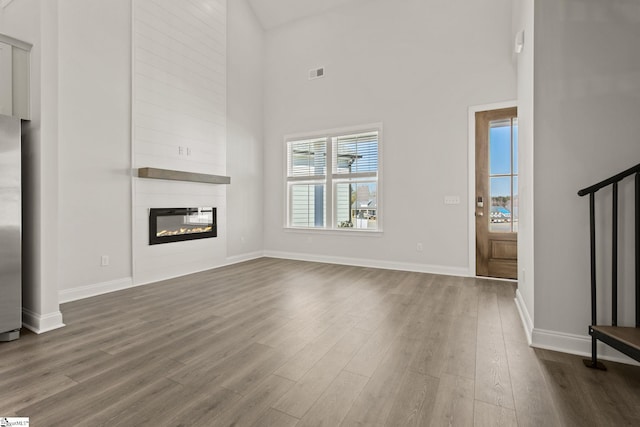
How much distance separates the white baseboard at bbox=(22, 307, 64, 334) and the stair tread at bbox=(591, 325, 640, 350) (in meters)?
4.00

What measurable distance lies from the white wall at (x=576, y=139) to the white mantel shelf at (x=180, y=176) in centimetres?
413

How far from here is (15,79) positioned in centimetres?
256

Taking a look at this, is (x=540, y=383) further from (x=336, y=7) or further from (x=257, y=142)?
(x=336, y=7)

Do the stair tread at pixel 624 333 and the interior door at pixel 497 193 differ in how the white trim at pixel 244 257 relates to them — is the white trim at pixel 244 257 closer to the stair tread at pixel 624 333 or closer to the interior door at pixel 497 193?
the interior door at pixel 497 193

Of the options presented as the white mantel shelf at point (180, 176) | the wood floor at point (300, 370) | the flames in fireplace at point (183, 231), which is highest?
the white mantel shelf at point (180, 176)

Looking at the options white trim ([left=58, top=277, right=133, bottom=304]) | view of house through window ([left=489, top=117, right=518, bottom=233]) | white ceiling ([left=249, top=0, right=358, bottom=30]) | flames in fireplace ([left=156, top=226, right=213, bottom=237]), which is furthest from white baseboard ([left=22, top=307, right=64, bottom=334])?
white ceiling ([left=249, top=0, right=358, bottom=30])

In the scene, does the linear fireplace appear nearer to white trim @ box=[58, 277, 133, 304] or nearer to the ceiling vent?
white trim @ box=[58, 277, 133, 304]

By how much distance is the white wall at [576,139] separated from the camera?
2031mm

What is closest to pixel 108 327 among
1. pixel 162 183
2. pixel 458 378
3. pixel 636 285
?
pixel 162 183

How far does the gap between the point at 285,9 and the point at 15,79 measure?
471 cm

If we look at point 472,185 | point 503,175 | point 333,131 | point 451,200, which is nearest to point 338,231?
point 333,131

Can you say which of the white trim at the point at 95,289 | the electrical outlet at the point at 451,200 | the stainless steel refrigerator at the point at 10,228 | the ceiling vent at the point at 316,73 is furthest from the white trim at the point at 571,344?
the ceiling vent at the point at 316,73

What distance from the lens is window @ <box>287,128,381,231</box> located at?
5355 millimetres

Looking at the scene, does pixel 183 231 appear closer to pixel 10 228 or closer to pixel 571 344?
pixel 10 228
